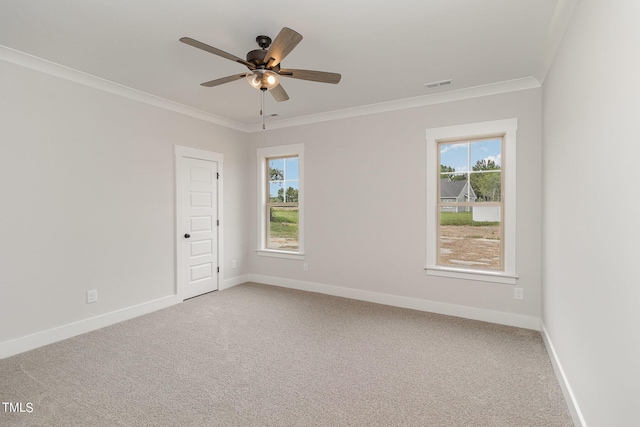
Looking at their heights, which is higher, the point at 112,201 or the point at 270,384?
the point at 112,201

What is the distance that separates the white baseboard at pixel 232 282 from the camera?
5.11 meters

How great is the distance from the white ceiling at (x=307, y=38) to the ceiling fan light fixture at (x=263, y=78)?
13.5 inches

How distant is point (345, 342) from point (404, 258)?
1519mm

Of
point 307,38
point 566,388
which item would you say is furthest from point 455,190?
point 307,38

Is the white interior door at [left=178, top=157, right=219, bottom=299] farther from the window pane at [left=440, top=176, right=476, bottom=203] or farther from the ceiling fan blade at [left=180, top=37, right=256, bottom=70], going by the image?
the window pane at [left=440, top=176, right=476, bottom=203]

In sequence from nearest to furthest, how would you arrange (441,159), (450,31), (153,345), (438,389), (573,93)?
(573,93), (438,389), (450,31), (153,345), (441,159)

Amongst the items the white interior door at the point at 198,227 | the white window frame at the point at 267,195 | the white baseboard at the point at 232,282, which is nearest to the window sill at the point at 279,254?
the white window frame at the point at 267,195

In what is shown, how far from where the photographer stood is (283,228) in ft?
18.0

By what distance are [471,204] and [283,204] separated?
114 inches

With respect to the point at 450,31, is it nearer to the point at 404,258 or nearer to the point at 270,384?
the point at 404,258

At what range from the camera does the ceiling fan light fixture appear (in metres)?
2.47

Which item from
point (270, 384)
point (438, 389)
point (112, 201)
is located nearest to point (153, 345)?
point (270, 384)

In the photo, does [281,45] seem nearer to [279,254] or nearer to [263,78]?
[263,78]

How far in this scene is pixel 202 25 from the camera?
96.0 inches
